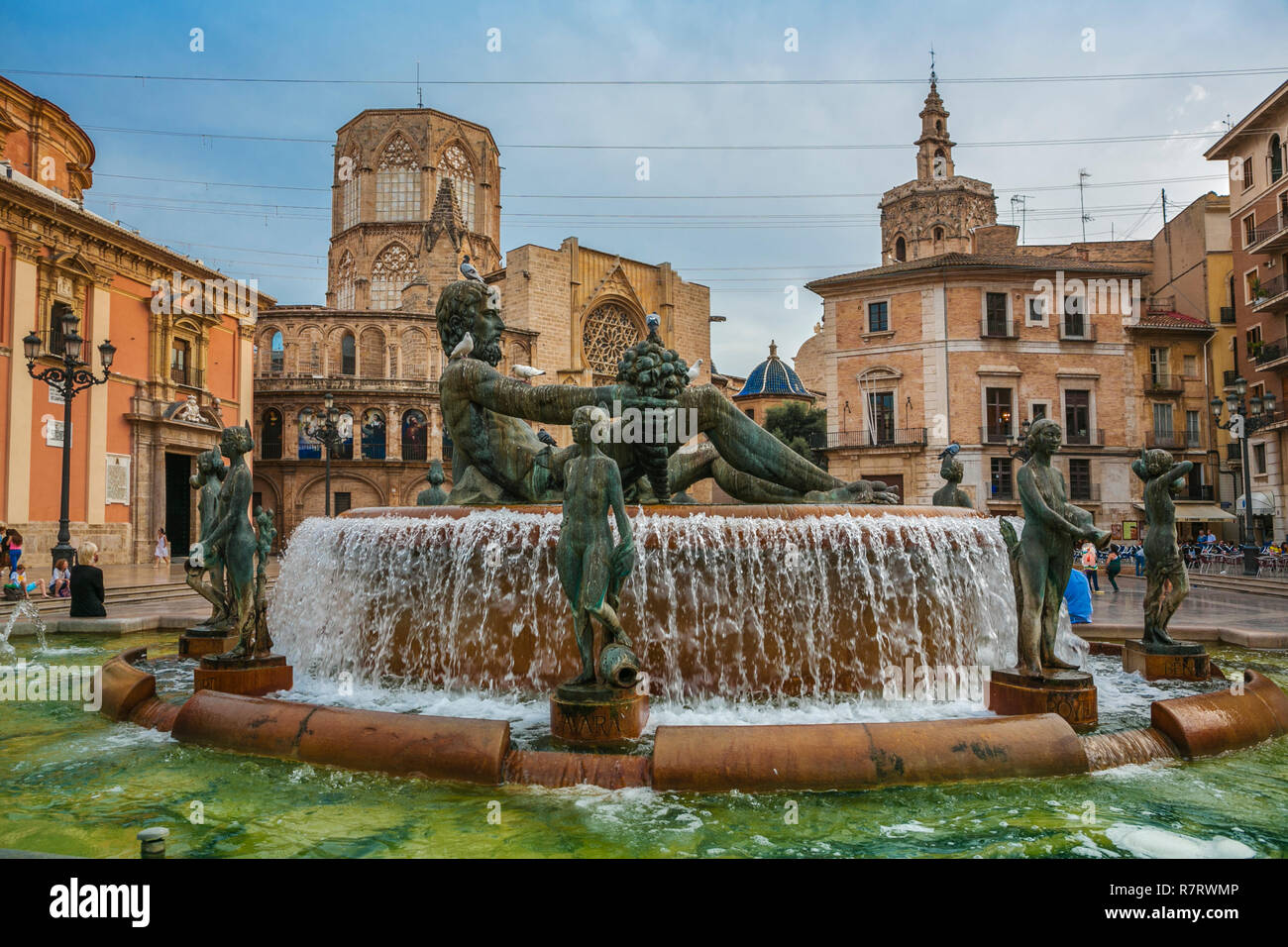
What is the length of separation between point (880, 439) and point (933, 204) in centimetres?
2722

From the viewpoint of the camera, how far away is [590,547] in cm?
441

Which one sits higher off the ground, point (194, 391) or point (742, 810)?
point (194, 391)

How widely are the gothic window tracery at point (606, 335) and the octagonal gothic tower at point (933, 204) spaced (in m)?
18.8

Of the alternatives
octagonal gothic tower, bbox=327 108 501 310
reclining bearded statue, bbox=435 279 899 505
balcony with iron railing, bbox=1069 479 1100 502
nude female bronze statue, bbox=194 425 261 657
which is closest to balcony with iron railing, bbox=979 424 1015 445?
balcony with iron railing, bbox=1069 479 1100 502

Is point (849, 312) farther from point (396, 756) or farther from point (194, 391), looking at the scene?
point (396, 756)

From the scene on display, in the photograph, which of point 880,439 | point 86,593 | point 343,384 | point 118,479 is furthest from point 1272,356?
point 343,384

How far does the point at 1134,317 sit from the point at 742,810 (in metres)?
37.3

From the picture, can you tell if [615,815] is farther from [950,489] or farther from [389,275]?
[389,275]

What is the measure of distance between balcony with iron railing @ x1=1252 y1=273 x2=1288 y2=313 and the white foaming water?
2937cm

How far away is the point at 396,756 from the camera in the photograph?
385 centimetres

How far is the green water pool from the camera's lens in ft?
10.2

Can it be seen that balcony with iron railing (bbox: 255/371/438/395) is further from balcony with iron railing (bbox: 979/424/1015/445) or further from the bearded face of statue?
the bearded face of statue

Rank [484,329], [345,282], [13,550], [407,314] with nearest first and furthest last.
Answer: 1. [484,329]
2. [13,550]
3. [407,314]
4. [345,282]

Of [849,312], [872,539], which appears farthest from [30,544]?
[849,312]
